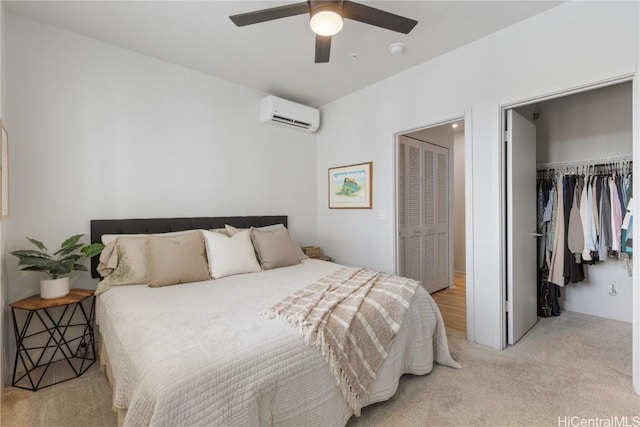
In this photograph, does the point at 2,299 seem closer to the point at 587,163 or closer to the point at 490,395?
the point at 490,395

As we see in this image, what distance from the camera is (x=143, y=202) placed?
9.18 feet

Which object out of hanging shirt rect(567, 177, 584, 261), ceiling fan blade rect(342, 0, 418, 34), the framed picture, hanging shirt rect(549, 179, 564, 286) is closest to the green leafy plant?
ceiling fan blade rect(342, 0, 418, 34)

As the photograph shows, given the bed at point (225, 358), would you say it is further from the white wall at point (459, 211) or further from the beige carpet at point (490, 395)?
the white wall at point (459, 211)

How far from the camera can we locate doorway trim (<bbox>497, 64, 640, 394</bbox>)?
74.2 inches

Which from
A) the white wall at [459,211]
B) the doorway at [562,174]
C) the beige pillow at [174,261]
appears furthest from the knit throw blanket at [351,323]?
the white wall at [459,211]

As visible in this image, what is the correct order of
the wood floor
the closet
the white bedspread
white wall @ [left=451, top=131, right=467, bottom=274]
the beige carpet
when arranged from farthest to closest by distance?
white wall @ [left=451, top=131, right=467, bottom=274], the wood floor, the closet, the beige carpet, the white bedspread

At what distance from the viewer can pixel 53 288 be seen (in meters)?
2.11

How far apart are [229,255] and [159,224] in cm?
80

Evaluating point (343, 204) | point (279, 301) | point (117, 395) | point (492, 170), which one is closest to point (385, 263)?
point (343, 204)

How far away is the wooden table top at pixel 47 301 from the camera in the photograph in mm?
1976

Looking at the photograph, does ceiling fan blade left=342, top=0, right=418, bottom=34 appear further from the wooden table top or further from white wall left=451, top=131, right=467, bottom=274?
white wall left=451, top=131, right=467, bottom=274

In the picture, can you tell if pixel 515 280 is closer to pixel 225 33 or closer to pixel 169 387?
pixel 169 387

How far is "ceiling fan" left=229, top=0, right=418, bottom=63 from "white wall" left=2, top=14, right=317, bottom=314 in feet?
4.89

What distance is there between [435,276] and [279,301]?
3000mm
